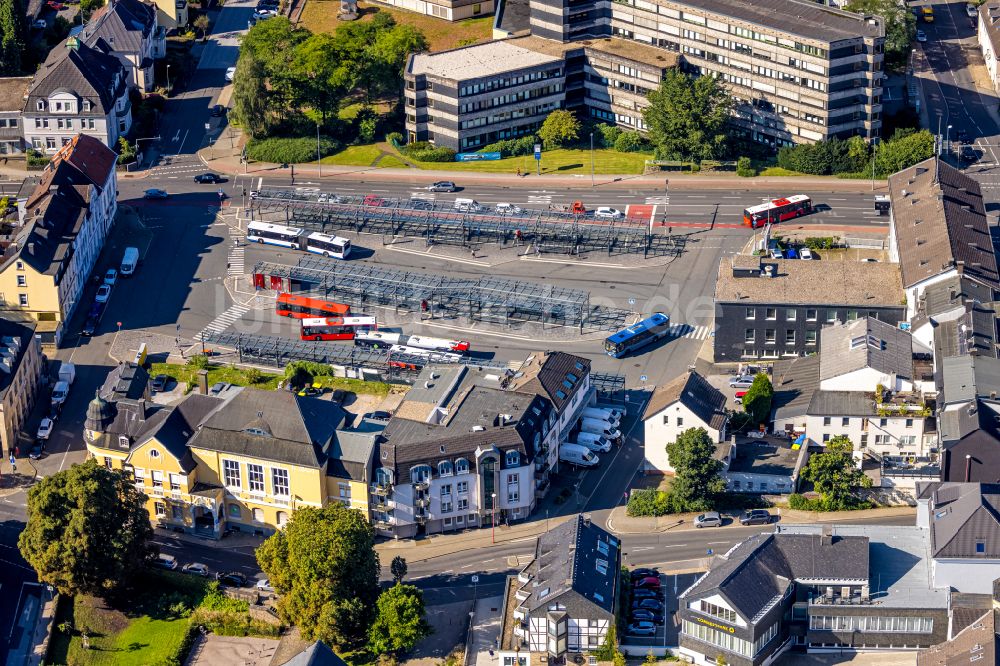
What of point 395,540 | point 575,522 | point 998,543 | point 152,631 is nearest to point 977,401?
point 998,543

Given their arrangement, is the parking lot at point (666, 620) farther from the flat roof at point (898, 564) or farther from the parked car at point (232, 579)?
the parked car at point (232, 579)

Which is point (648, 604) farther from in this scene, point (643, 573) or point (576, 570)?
point (576, 570)

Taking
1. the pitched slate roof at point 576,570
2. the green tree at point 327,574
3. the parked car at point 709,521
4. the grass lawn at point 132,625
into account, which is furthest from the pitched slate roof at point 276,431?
the parked car at point 709,521

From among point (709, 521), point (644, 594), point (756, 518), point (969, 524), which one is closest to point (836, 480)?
point (756, 518)

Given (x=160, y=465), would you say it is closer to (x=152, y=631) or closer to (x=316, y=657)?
(x=152, y=631)

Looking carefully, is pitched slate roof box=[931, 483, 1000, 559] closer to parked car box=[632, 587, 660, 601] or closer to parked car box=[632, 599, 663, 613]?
parked car box=[632, 599, 663, 613]
